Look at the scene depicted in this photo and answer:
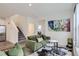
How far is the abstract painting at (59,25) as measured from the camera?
9.97 ft

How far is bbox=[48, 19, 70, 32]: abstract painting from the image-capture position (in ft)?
9.97

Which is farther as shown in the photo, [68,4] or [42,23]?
[42,23]

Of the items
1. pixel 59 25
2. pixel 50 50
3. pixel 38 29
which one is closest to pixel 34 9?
pixel 38 29

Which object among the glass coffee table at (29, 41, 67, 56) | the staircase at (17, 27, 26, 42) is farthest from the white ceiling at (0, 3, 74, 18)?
the glass coffee table at (29, 41, 67, 56)

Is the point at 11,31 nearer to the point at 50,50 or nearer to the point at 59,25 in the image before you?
the point at 50,50

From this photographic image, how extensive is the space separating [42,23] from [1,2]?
40.0 inches

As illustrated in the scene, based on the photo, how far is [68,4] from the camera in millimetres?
2852

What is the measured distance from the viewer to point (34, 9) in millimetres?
3029

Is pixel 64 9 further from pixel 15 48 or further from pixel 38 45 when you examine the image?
pixel 15 48

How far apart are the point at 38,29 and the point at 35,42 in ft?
1.06

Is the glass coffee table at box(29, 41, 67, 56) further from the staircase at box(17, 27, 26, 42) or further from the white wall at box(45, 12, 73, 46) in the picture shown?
the staircase at box(17, 27, 26, 42)

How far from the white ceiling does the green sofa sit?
20.1 inches

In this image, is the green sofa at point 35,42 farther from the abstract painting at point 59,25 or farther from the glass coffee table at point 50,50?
the abstract painting at point 59,25

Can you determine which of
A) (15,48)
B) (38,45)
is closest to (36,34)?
(38,45)
